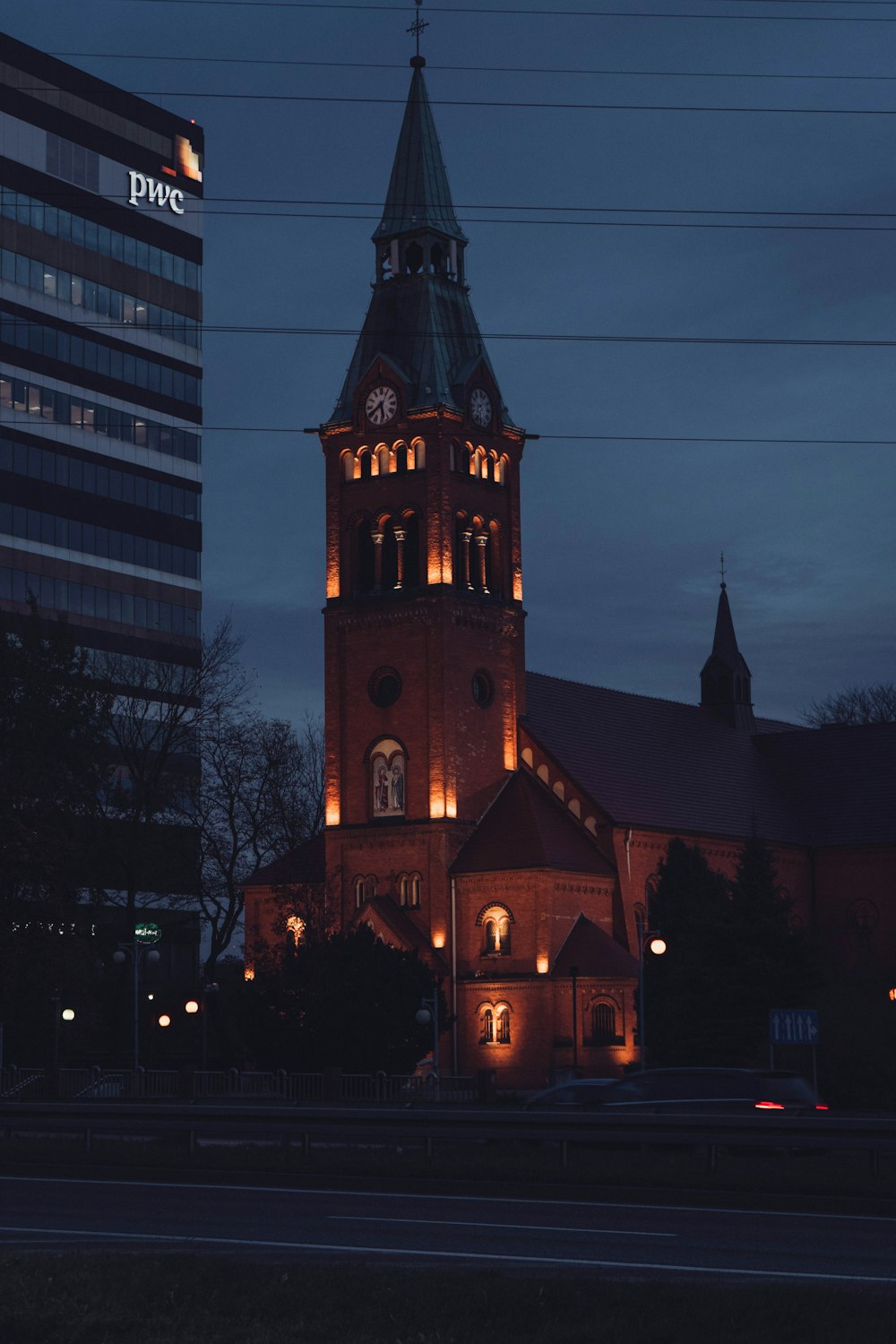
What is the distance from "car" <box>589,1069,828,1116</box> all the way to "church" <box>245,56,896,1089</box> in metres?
32.8

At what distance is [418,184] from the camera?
248 ft

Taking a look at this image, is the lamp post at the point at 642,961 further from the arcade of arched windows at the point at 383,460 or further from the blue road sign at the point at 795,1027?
the arcade of arched windows at the point at 383,460

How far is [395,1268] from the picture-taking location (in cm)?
1625

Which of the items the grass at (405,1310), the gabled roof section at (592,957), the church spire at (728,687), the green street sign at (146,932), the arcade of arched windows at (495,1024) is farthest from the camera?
the church spire at (728,687)

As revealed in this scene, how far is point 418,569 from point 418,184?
15.6 m

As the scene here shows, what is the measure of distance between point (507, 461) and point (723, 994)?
29.0m

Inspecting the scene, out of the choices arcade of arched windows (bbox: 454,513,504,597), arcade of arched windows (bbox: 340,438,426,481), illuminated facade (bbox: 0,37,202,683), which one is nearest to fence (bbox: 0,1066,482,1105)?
arcade of arched windows (bbox: 454,513,504,597)

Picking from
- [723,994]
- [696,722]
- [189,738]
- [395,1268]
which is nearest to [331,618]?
[189,738]

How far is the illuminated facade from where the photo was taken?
98875 millimetres

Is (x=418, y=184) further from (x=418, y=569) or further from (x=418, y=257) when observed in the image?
(x=418, y=569)

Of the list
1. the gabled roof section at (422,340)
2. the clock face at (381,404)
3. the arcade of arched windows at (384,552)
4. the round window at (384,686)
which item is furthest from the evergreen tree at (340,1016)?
the gabled roof section at (422,340)

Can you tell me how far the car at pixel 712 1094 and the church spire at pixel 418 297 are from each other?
44302 millimetres

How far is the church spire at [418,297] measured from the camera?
74062mm

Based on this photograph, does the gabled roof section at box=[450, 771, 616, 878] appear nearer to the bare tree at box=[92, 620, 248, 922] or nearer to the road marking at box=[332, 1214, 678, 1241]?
the bare tree at box=[92, 620, 248, 922]
